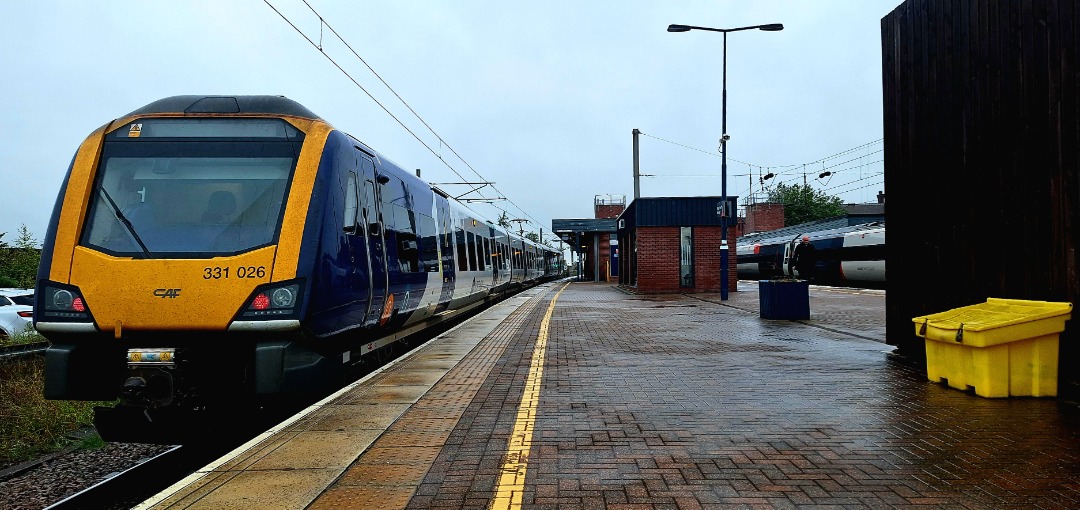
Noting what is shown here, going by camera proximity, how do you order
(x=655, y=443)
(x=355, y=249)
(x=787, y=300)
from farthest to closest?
(x=787, y=300), (x=355, y=249), (x=655, y=443)

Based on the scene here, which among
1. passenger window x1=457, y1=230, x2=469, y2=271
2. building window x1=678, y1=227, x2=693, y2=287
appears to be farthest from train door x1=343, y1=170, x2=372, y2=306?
building window x1=678, y1=227, x2=693, y2=287

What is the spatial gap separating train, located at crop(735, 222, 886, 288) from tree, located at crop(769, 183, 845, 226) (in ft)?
155

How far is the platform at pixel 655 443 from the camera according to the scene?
12.9 feet

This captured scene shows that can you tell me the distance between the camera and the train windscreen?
19.5 ft

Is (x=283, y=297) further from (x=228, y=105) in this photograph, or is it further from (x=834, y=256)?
(x=834, y=256)

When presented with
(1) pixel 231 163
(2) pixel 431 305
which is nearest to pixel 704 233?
(2) pixel 431 305

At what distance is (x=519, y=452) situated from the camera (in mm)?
4805

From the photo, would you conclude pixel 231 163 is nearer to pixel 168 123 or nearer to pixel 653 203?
pixel 168 123

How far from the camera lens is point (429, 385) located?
741 centimetres

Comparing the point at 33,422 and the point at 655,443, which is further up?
the point at 655,443

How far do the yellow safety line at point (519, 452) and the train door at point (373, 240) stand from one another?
194 centimetres

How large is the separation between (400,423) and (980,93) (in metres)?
7.02

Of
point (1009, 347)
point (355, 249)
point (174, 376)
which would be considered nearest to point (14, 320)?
point (355, 249)

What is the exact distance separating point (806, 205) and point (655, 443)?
90819mm
